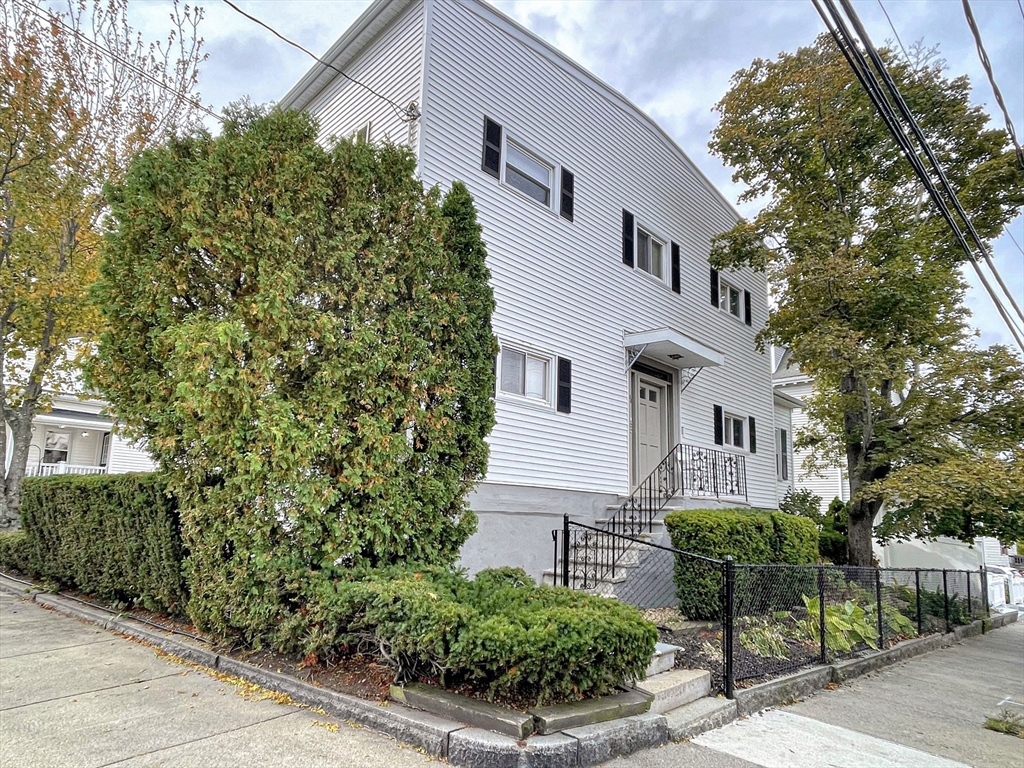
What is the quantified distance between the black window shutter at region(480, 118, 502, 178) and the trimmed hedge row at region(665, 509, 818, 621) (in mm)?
5189

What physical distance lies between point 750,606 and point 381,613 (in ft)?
13.9

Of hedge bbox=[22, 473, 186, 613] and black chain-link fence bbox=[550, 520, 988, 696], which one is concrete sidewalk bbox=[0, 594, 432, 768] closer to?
hedge bbox=[22, 473, 186, 613]

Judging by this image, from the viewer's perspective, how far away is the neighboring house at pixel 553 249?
8.25m

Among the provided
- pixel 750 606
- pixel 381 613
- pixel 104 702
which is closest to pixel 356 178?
pixel 381 613

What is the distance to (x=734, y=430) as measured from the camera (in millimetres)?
14078

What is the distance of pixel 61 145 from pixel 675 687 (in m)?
12.2

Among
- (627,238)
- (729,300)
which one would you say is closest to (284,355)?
(627,238)

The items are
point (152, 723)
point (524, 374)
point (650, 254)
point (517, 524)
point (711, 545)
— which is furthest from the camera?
point (650, 254)

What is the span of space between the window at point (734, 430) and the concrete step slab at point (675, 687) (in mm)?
9326

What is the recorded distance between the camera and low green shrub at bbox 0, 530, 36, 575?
8266 mm

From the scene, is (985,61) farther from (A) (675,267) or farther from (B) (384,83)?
(B) (384,83)

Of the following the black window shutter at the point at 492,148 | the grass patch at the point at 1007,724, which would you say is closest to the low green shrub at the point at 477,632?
the grass patch at the point at 1007,724

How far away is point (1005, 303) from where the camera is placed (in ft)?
32.0

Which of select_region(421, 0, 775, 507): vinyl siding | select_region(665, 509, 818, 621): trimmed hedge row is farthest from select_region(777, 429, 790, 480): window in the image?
select_region(665, 509, 818, 621): trimmed hedge row
